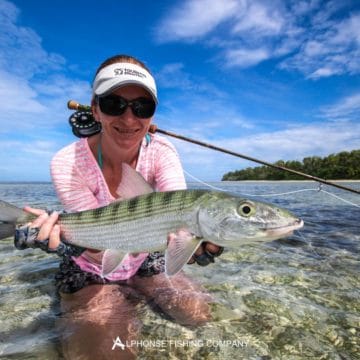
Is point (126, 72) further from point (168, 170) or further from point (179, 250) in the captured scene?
point (179, 250)

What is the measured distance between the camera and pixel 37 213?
141 inches

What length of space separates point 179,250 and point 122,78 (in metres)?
1.94

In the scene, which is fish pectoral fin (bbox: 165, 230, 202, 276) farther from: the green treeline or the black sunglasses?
the green treeline

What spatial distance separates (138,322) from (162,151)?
2104mm

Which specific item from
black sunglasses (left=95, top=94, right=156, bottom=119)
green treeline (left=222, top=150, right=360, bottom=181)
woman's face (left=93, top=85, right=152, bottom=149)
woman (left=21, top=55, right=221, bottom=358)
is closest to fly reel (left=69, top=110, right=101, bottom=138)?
woman (left=21, top=55, right=221, bottom=358)

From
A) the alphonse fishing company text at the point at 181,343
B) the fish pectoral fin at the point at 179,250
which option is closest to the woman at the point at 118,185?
the alphonse fishing company text at the point at 181,343

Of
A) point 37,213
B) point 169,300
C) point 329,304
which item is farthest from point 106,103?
point 329,304

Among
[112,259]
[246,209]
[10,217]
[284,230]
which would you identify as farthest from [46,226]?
[284,230]

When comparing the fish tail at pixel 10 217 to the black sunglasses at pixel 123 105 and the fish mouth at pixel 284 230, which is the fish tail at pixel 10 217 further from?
the fish mouth at pixel 284 230

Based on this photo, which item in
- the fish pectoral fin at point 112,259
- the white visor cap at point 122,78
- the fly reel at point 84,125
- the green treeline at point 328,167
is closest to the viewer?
the fish pectoral fin at point 112,259

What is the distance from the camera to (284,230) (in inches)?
111

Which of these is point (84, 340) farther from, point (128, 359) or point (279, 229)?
point (279, 229)

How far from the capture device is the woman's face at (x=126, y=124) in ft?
12.8

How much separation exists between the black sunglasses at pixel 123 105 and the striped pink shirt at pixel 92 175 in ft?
2.25
